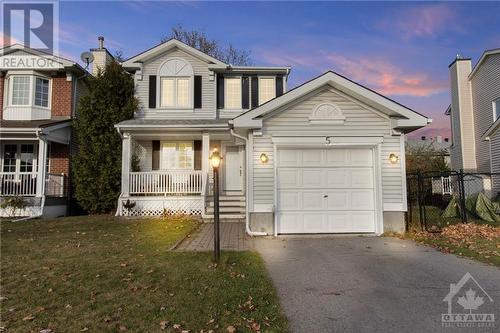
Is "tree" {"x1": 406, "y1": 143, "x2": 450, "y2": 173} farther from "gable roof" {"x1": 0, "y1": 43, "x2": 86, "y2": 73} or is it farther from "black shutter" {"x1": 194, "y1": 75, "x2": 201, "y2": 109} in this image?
"gable roof" {"x1": 0, "y1": 43, "x2": 86, "y2": 73}

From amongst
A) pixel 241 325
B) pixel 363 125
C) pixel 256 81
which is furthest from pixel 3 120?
pixel 241 325

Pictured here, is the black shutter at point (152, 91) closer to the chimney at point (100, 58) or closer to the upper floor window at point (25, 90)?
the chimney at point (100, 58)

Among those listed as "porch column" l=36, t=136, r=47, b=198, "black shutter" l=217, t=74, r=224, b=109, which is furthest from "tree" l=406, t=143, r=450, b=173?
"porch column" l=36, t=136, r=47, b=198

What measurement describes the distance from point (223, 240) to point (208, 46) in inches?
931

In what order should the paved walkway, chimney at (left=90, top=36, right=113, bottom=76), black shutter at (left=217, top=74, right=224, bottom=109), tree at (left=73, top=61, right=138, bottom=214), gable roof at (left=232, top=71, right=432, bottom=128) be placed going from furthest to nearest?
chimney at (left=90, top=36, right=113, bottom=76) < black shutter at (left=217, top=74, right=224, bottom=109) < tree at (left=73, top=61, right=138, bottom=214) < gable roof at (left=232, top=71, right=432, bottom=128) < the paved walkway

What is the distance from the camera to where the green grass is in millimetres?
3912

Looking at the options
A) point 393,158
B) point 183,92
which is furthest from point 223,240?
point 183,92

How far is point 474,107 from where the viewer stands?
21.2 m

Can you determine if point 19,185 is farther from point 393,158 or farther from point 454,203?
point 454,203

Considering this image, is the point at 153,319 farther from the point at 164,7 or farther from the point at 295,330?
the point at 164,7

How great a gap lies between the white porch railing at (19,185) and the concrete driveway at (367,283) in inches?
468

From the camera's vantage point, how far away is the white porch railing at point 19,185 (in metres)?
14.9

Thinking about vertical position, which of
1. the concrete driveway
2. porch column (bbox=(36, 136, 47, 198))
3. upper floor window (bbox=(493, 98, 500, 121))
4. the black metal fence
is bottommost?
the concrete driveway

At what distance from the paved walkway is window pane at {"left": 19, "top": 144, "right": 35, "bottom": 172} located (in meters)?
10.2
